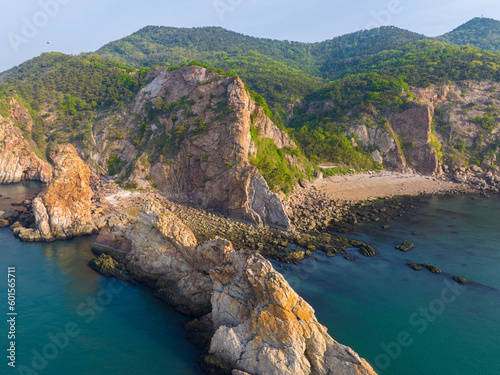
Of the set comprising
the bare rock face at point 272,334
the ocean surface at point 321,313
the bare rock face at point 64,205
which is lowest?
the ocean surface at point 321,313

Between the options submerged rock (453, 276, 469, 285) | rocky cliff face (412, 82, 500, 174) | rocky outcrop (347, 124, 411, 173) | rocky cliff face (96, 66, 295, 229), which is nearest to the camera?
submerged rock (453, 276, 469, 285)

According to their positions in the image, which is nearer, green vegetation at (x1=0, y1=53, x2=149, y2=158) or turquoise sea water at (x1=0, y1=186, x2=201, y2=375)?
turquoise sea water at (x1=0, y1=186, x2=201, y2=375)

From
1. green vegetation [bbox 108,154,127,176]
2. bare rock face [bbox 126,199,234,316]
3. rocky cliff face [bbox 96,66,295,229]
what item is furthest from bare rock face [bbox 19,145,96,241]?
green vegetation [bbox 108,154,127,176]

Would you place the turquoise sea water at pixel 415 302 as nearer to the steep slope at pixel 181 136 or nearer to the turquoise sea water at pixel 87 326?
the turquoise sea water at pixel 87 326

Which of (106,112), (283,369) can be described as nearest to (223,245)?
(283,369)

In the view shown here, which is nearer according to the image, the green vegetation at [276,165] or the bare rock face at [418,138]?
the green vegetation at [276,165]

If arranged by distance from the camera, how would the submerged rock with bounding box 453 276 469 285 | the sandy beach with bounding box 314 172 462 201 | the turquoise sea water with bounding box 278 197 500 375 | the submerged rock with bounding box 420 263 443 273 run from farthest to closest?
the sandy beach with bounding box 314 172 462 201 → the submerged rock with bounding box 420 263 443 273 → the submerged rock with bounding box 453 276 469 285 → the turquoise sea water with bounding box 278 197 500 375

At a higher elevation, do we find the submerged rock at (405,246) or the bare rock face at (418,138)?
the bare rock face at (418,138)

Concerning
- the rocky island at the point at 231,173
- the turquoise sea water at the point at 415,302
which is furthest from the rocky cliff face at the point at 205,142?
the turquoise sea water at the point at 415,302

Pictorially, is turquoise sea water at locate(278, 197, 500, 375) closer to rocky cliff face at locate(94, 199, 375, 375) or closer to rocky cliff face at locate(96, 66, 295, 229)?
rocky cliff face at locate(94, 199, 375, 375)
